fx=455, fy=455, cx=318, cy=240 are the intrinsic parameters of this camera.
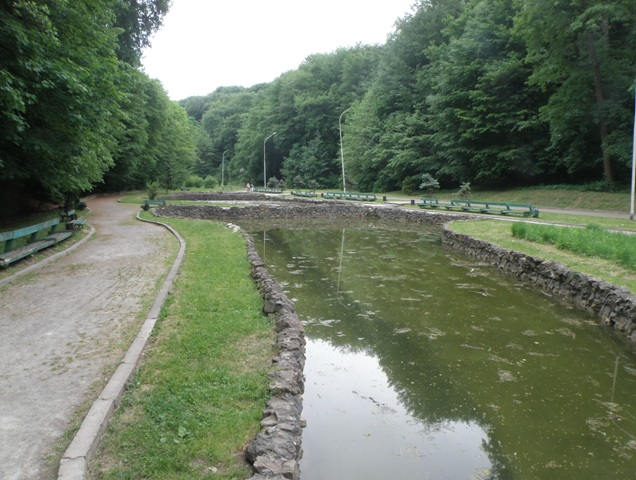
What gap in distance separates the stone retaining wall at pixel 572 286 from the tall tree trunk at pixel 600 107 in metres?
19.0

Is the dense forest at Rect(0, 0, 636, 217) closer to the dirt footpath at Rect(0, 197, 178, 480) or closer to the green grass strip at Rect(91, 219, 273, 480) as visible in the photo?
the dirt footpath at Rect(0, 197, 178, 480)

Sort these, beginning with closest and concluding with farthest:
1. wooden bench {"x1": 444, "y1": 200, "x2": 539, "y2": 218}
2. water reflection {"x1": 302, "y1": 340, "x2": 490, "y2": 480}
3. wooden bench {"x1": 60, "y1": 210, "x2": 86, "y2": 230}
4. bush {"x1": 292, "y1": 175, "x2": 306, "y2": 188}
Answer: water reflection {"x1": 302, "y1": 340, "x2": 490, "y2": 480} < wooden bench {"x1": 60, "y1": 210, "x2": 86, "y2": 230} < wooden bench {"x1": 444, "y1": 200, "x2": 539, "y2": 218} < bush {"x1": 292, "y1": 175, "x2": 306, "y2": 188}

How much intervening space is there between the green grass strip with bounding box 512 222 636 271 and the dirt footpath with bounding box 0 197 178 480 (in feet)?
34.0

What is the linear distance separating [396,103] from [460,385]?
49155 millimetres

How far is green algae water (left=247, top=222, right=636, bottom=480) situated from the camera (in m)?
4.62

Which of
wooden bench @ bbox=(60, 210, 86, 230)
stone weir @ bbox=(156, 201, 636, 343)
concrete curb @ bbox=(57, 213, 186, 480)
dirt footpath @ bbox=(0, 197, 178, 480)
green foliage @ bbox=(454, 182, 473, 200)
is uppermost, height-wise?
green foliage @ bbox=(454, 182, 473, 200)

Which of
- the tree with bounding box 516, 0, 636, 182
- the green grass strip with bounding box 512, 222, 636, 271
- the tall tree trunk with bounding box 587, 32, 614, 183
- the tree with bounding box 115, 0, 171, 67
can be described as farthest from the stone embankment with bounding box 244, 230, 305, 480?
the tall tree trunk with bounding box 587, 32, 614, 183

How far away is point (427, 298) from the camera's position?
35.3ft

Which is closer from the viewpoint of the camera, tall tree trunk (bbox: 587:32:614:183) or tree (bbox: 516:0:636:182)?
tree (bbox: 516:0:636:182)

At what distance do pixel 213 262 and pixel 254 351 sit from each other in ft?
19.6

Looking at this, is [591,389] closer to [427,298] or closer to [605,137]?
[427,298]

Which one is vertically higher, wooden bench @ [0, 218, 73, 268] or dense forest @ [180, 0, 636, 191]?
dense forest @ [180, 0, 636, 191]

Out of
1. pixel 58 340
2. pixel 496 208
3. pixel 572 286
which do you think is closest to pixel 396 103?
pixel 496 208

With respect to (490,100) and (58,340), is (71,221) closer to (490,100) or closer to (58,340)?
(58,340)
